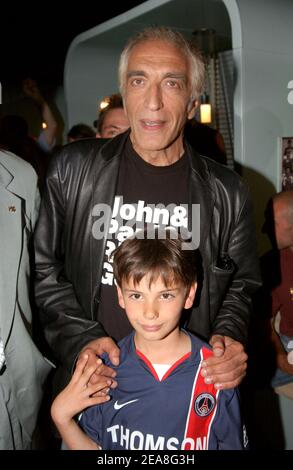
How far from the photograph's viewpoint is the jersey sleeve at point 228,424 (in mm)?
1646

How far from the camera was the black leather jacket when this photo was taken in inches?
76.7

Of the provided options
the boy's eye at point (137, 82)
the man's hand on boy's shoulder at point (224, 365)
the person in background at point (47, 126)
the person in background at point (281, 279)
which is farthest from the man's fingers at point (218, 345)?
the person in background at point (47, 126)

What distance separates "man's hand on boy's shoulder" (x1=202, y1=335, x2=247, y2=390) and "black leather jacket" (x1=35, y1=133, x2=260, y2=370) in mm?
144

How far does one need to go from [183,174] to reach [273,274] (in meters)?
1.58

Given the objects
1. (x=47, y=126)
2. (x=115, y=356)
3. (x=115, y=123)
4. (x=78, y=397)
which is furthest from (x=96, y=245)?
(x=47, y=126)

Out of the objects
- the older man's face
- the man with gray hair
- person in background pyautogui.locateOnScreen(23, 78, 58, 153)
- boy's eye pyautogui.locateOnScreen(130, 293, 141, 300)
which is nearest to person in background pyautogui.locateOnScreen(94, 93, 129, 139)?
the man with gray hair

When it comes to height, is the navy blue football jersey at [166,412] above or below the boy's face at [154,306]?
below

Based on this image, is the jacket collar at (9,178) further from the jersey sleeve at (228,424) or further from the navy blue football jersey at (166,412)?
the jersey sleeve at (228,424)

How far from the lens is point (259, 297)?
3311 mm

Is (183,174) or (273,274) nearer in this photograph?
(183,174)

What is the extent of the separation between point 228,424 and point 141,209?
0.93 meters
